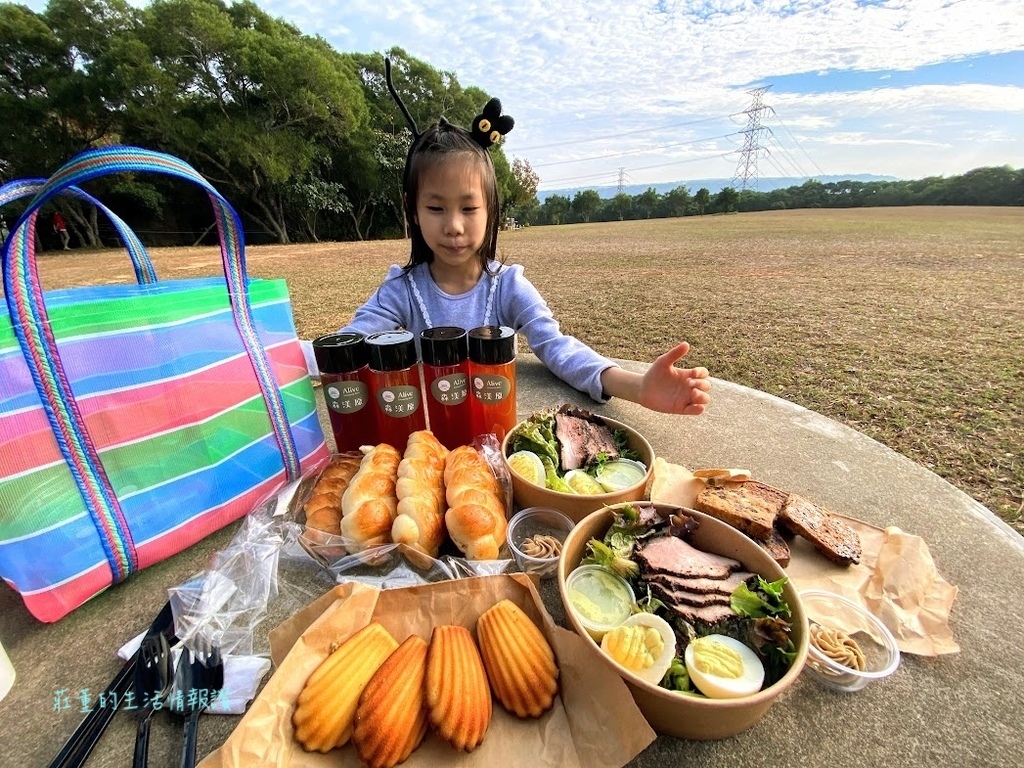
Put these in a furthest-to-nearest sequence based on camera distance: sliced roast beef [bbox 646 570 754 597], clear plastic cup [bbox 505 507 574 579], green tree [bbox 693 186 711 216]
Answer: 1. green tree [bbox 693 186 711 216]
2. clear plastic cup [bbox 505 507 574 579]
3. sliced roast beef [bbox 646 570 754 597]

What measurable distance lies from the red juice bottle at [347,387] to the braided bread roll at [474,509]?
0.36m

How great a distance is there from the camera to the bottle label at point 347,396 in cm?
146

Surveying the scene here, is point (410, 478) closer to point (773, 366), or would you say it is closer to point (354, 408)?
point (354, 408)

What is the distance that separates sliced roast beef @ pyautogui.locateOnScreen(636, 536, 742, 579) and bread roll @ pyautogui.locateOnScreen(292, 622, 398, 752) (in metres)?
0.61

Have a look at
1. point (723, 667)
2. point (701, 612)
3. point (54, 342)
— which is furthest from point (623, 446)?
point (54, 342)

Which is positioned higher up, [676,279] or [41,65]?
[41,65]

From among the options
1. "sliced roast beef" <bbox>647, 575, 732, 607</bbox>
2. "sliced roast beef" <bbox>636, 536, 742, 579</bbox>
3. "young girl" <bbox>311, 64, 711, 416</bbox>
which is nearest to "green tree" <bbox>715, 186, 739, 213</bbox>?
"young girl" <bbox>311, 64, 711, 416</bbox>

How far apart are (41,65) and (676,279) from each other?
86.8 feet

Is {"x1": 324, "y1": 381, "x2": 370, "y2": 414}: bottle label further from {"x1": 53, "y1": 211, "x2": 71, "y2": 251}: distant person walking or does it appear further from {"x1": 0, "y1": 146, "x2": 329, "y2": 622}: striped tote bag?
{"x1": 53, "y1": 211, "x2": 71, "y2": 251}: distant person walking

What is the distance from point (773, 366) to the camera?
498 centimetres

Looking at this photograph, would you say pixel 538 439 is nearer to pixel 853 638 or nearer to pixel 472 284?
pixel 853 638

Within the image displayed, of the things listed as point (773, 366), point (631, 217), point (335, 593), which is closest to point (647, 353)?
point (773, 366)

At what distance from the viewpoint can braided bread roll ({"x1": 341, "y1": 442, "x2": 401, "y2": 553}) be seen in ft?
3.84

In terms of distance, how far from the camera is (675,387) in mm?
1717
